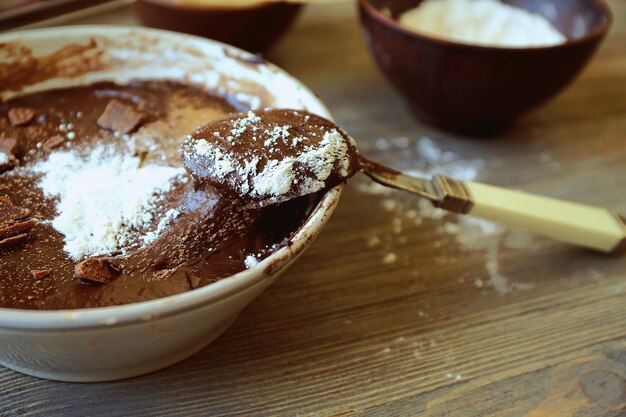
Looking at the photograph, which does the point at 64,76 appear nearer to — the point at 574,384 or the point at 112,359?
the point at 112,359

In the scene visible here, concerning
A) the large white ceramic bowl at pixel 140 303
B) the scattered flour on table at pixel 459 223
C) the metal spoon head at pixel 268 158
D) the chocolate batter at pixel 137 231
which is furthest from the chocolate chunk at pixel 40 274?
Answer: the scattered flour on table at pixel 459 223

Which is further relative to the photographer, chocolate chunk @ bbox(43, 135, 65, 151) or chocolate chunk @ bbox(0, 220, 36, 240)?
chocolate chunk @ bbox(43, 135, 65, 151)

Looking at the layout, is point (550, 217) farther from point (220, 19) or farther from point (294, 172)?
point (220, 19)

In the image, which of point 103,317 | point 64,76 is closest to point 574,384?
point 103,317

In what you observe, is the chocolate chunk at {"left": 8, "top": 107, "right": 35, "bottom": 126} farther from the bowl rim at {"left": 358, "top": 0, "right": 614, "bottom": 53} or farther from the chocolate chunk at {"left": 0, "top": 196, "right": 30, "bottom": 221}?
the bowl rim at {"left": 358, "top": 0, "right": 614, "bottom": 53}

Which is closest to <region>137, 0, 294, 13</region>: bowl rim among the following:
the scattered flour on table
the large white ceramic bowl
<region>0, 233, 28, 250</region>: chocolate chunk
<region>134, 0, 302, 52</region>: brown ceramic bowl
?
<region>134, 0, 302, 52</region>: brown ceramic bowl
